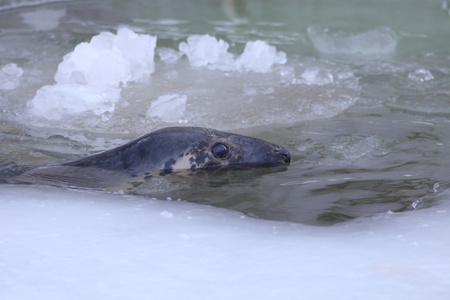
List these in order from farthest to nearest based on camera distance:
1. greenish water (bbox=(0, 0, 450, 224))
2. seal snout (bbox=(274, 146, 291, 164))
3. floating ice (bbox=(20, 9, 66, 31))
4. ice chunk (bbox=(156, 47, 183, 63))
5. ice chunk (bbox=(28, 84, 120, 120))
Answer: floating ice (bbox=(20, 9, 66, 31))
ice chunk (bbox=(156, 47, 183, 63))
ice chunk (bbox=(28, 84, 120, 120))
seal snout (bbox=(274, 146, 291, 164))
greenish water (bbox=(0, 0, 450, 224))

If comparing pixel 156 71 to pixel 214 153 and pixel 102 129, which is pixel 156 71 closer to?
pixel 102 129

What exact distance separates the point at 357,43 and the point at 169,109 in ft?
9.98

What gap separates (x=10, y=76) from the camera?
16.0 feet

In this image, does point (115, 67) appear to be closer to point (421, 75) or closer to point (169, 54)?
point (169, 54)

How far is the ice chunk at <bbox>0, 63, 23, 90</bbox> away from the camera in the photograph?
186 inches

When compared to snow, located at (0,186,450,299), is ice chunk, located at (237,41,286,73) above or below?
above

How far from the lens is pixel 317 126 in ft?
13.0

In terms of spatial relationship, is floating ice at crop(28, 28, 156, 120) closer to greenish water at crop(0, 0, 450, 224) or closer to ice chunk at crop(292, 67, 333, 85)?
greenish water at crop(0, 0, 450, 224)

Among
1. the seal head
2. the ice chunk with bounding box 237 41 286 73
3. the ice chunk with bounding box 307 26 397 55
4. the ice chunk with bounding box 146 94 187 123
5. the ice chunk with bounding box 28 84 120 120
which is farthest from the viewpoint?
the ice chunk with bounding box 307 26 397 55

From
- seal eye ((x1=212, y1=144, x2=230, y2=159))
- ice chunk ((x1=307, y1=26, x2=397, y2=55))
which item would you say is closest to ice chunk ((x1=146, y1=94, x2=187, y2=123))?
seal eye ((x1=212, y1=144, x2=230, y2=159))

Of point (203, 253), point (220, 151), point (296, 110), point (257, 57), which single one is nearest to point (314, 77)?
point (257, 57)

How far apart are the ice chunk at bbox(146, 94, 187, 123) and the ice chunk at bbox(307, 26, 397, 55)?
101 inches

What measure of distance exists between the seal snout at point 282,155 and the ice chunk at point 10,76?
2.47 metres

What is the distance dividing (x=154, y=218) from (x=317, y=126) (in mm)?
1905
